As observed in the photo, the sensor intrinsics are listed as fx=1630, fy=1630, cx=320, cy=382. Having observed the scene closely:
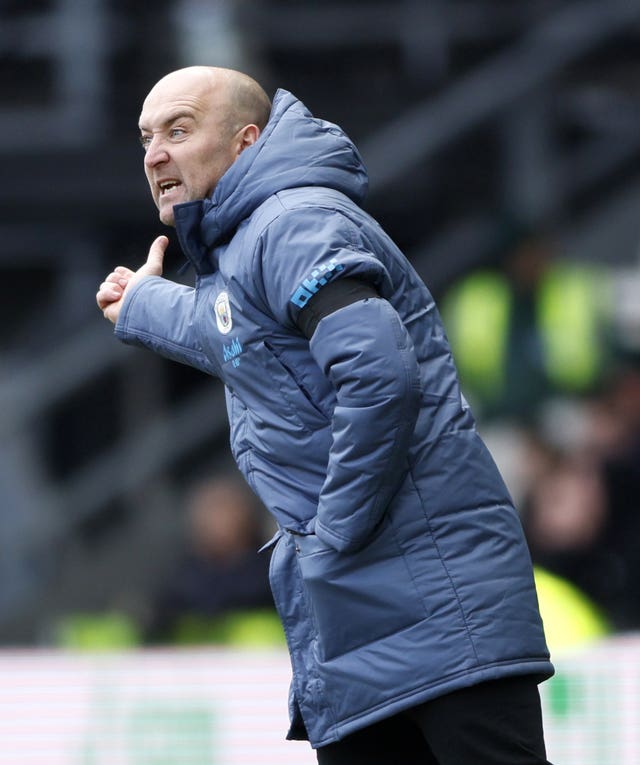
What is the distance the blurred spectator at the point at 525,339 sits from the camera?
736cm

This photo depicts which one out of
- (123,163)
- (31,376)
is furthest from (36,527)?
(123,163)

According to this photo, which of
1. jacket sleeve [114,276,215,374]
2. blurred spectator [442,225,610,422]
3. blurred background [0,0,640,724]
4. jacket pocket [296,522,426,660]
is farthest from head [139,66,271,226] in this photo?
blurred spectator [442,225,610,422]

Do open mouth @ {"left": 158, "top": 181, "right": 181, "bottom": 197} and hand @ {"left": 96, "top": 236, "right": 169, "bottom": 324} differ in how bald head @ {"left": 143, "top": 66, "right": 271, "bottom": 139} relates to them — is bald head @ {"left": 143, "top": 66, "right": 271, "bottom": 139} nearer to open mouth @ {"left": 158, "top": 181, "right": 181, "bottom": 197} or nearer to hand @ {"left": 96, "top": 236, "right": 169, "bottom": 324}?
open mouth @ {"left": 158, "top": 181, "right": 181, "bottom": 197}

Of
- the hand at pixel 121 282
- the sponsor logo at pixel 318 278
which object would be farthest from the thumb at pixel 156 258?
the sponsor logo at pixel 318 278

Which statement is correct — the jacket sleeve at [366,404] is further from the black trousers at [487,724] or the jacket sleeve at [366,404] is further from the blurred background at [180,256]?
the blurred background at [180,256]

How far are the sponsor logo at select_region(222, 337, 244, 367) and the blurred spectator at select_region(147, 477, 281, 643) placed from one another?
3947mm

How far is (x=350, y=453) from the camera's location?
2.48 metres

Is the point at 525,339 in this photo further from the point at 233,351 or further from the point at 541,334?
the point at 233,351

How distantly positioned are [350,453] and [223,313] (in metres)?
0.36

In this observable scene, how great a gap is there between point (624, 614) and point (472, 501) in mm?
3532

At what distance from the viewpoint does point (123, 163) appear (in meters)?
8.61

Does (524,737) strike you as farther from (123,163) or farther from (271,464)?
(123,163)

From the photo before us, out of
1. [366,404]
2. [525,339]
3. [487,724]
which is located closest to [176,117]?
[366,404]

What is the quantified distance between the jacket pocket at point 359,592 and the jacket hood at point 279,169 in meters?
0.54
